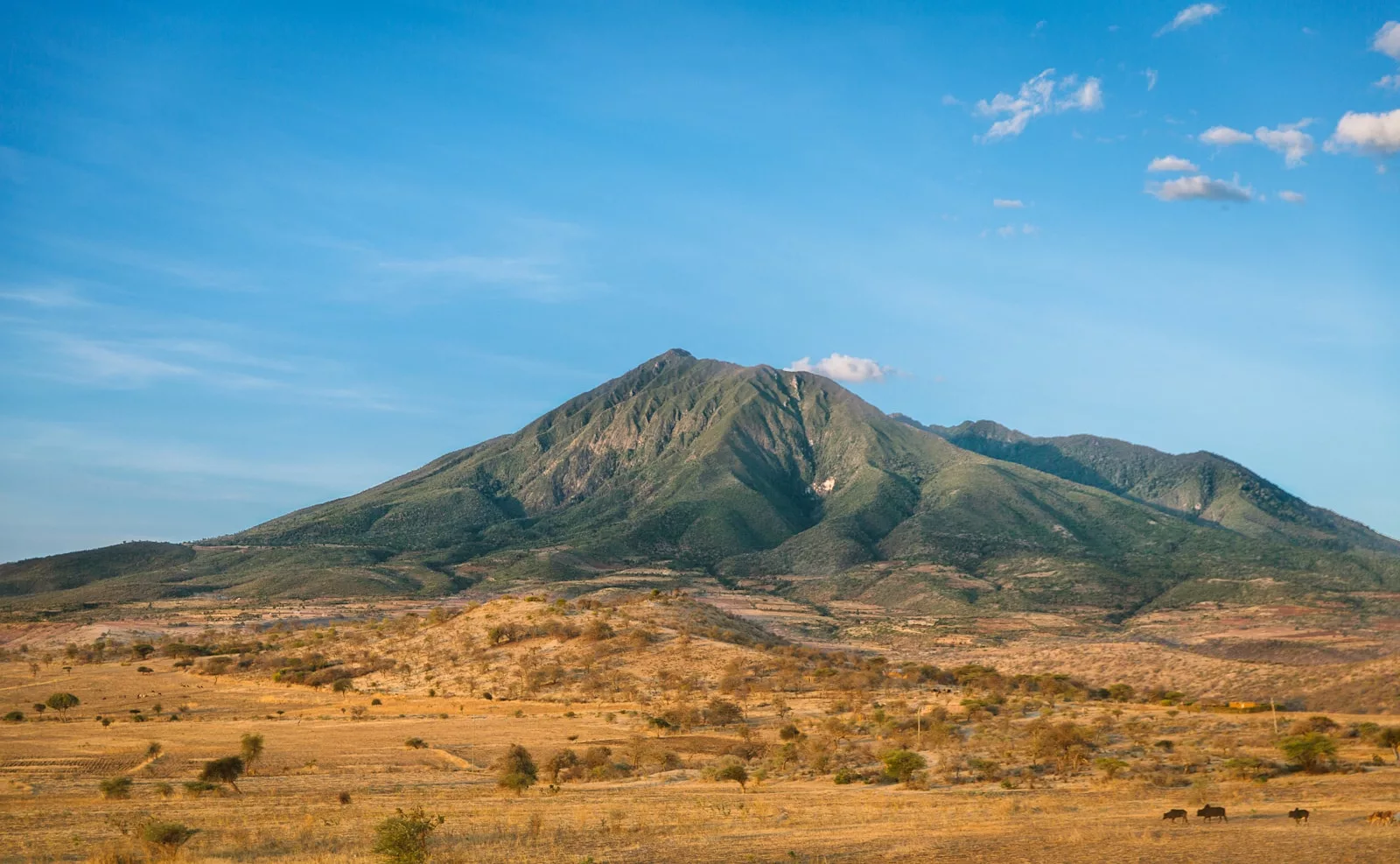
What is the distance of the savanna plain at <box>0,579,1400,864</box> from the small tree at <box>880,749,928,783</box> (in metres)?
0.11

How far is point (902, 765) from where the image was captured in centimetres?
3831

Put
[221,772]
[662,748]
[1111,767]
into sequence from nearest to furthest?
[1111,767] → [221,772] → [662,748]

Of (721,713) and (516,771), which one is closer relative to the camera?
(516,771)

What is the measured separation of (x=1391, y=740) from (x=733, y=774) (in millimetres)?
22952

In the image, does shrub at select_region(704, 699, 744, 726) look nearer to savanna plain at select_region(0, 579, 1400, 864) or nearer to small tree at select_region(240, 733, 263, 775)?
savanna plain at select_region(0, 579, 1400, 864)

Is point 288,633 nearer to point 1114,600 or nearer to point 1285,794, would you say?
point 1285,794

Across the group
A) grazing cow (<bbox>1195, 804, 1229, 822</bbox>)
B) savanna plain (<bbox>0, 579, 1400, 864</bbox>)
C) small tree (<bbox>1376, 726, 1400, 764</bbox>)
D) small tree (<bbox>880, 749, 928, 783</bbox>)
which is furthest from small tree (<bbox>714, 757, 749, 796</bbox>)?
small tree (<bbox>1376, 726, 1400, 764</bbox>)

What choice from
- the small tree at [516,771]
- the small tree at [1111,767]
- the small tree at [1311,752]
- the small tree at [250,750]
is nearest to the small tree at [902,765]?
the small tree at [1111,767]

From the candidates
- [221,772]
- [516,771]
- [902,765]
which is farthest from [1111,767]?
[221,772]

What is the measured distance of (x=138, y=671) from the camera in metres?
85.9

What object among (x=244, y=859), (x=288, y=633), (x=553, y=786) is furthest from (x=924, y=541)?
(x=244, y=859)

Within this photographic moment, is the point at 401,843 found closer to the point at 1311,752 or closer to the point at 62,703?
the point at 1311,752

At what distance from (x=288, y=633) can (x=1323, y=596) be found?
419 ft

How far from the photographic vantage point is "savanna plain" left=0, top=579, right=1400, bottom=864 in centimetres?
2525
